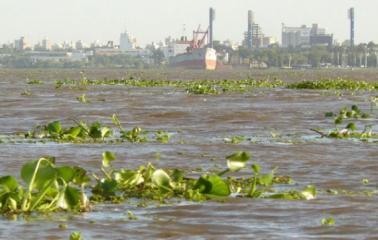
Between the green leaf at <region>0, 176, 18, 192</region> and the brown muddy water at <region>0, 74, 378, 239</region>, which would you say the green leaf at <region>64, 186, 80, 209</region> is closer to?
the brown muddy water at <region>0, 74, 378, 239</region>

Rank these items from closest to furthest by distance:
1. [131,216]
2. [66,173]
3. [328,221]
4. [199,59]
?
[328,221], [131,216], [66,173], [199,59]

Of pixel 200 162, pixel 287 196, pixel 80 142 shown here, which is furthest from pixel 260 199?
pixel 80 142

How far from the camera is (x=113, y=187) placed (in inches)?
514

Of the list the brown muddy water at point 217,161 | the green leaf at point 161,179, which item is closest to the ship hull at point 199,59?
the brown muddy water at point 217,161

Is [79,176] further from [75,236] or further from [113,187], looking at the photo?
[75,236]

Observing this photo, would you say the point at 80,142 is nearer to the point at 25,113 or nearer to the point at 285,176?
the point at 285,176

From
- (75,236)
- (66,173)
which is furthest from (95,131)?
(75,236)

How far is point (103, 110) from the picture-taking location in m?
34.9

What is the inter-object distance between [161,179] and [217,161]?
4718 millimetres

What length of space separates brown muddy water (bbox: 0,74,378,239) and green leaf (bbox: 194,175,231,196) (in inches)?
6.8

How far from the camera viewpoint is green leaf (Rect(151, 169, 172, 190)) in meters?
13.2

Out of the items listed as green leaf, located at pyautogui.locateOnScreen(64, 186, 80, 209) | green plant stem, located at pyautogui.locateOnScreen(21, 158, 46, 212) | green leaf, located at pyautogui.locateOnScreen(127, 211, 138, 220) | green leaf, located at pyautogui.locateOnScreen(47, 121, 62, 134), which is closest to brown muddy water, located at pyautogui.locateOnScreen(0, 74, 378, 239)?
green leaf, located at pyautogui.locateOnScreen(127, 211, 138, 220)

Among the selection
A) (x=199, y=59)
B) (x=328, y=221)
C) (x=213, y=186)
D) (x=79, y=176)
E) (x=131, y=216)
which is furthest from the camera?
(x=199, y=59)

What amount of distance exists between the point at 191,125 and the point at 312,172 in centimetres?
1116
